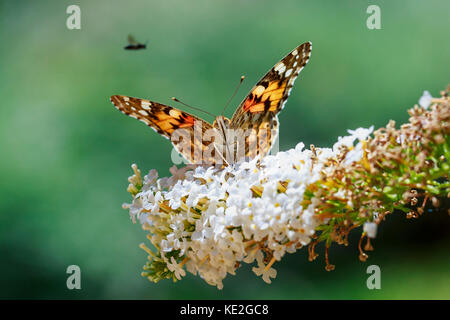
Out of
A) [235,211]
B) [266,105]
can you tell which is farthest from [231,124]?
[235,211]

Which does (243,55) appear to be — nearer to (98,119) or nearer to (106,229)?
(98,119)

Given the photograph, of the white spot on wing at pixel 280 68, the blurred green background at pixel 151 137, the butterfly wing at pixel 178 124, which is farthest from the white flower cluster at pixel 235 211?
the blurred green background at pixel 151 137

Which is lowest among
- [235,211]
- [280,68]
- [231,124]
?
[235,211]

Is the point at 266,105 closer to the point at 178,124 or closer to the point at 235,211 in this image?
the point at 178,124

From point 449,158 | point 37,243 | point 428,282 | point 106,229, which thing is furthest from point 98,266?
point 449,158

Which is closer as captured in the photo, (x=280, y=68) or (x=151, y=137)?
(x=280, y=68)

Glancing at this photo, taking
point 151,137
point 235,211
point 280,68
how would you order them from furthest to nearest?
point 151,137, point 280,68, point 235,211

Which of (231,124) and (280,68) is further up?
(280,68)

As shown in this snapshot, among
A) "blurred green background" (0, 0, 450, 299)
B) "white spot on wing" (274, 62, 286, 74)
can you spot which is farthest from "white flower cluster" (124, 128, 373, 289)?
"blurred green background" (0, 0, 450, 299)

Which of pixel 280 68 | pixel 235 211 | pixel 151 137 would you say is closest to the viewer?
pixel 235 211
